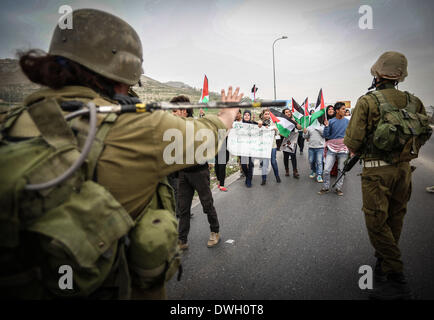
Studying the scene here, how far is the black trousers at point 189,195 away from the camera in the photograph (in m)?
3.35

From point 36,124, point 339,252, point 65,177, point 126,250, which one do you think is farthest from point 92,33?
point 339,252

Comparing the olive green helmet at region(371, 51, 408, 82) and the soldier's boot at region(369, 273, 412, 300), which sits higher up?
the olive green helmet at region(371, 51, 408, 82)

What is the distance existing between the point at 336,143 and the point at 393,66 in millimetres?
3854

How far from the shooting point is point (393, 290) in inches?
88.9

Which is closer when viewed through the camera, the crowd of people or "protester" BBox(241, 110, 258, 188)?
the crowd of people

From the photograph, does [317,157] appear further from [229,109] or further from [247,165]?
[229,109]

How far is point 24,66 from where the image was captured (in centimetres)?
110

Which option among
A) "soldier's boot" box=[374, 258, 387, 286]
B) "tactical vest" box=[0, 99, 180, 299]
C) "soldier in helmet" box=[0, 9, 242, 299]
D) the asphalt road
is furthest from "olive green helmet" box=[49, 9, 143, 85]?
"soldier's boot" box=[374, 258, 387, 286]

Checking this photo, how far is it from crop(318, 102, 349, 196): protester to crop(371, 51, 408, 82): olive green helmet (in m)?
3.59

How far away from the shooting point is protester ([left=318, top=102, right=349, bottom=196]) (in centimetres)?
577

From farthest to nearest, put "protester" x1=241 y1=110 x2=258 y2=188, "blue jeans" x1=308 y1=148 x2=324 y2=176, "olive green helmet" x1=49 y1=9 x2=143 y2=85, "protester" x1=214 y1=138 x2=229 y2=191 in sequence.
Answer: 1. "blue jeans" x1=308 y1=148 x2=324 y2=176
2. "protester" x1=241 y1=110 x2=258 y2=188
3. "protester" x1=214 y1=138 x2=229 y2=191
4. "olive green helmet" x1=49 y1=9 x2=143 y2=85

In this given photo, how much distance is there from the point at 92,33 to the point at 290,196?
523cm

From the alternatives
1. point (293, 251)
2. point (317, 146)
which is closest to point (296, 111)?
point (317, 146)

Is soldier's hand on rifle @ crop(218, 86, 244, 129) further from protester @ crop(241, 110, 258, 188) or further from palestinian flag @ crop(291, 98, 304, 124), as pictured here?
palestinian flag @ crop(291, 98, 304, 124)
